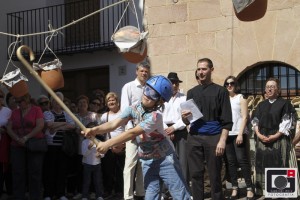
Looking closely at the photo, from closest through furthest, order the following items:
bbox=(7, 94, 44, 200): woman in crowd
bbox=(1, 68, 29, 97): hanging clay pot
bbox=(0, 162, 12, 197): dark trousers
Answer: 1. bbox=(1, 68, 29, 97): hanging clay pot
2. bbox=(7, 94, 44, 200): woman in crowd
3. bbox=(0, 162, 12, 197): dark trousers

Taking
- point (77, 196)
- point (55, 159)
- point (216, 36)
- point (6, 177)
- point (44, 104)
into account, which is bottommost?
point (77, 196)

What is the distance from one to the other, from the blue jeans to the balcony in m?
7.43

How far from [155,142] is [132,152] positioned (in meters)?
1.99

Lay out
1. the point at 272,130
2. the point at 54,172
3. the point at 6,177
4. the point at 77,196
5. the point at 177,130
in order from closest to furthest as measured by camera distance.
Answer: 1. the point at 272,130
2. the point at 177,130
3. the point at 54,172
4. the point at 77,196
5. the point at 6,177

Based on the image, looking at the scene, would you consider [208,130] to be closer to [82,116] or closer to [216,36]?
[82,116]

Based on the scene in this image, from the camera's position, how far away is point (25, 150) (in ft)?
27.0

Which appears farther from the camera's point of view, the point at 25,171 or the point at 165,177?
the point at 25,171

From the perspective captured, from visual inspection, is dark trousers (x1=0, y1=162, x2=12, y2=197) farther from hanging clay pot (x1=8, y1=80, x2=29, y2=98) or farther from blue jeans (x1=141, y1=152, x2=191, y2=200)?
blue jeans (x1=141, y1=152, x2=191, y2=200)

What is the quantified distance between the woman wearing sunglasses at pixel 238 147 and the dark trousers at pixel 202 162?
1.18 m

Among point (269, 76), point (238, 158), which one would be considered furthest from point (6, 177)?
point (269, 76)

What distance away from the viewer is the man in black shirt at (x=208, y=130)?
643 centimetres

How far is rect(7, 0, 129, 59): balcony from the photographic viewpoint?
12625mm

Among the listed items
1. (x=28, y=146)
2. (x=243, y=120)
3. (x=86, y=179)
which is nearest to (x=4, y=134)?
(x=28, y=146)

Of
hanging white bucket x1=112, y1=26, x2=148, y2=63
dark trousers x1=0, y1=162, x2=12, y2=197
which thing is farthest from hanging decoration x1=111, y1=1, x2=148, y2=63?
dark trousers x1=0, y1=162, x2=12, y2=197
